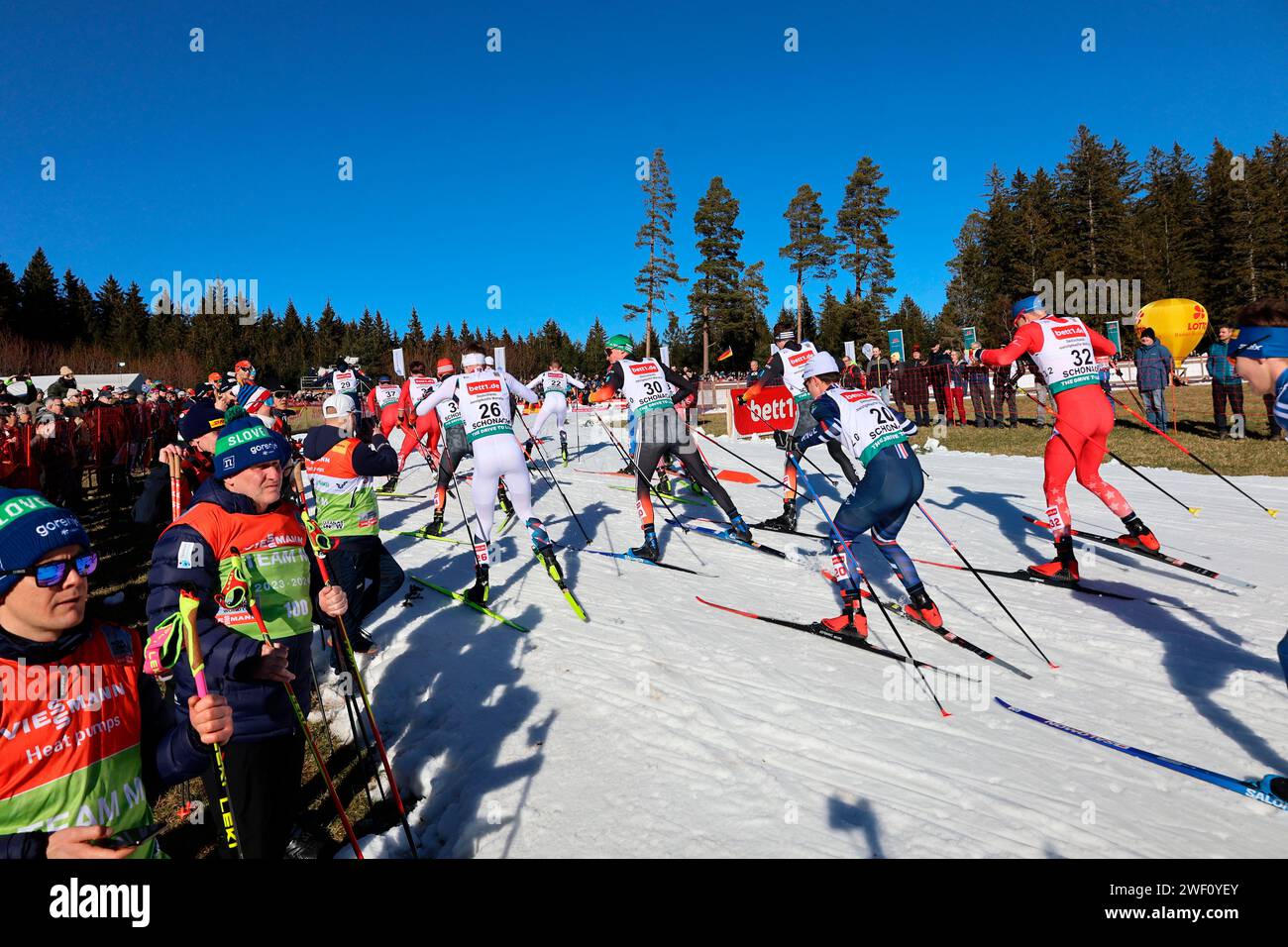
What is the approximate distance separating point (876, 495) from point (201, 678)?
485cm

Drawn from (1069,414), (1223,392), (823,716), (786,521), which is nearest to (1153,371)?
(1223,392)

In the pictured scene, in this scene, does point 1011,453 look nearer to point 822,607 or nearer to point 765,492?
point 765,492

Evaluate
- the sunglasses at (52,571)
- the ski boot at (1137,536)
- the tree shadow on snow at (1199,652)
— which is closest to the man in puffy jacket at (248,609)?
the sunglasses at (52,571)

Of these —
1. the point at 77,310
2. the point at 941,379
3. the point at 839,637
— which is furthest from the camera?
the point at 77,310

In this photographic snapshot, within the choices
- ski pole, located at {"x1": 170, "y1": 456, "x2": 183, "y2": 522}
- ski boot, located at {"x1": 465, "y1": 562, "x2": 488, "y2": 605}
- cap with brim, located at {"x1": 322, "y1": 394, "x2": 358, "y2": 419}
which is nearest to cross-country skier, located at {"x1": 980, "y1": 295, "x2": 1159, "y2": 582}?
ski boot, located at {"x1": 465, "y1": 562, "x2": 488, "y2": 605}

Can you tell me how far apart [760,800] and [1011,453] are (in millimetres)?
14046

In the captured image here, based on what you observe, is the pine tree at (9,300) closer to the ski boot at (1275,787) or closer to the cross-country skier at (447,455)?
the cross-country skier at (447,455)

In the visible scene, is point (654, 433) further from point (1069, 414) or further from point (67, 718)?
point (67, 718)

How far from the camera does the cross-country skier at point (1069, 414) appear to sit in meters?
6.62

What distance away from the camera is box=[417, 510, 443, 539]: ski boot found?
1011 centimetres

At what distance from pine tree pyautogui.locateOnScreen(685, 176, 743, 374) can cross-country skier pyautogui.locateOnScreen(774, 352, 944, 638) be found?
49.8 metres

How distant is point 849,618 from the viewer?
18.6 ft

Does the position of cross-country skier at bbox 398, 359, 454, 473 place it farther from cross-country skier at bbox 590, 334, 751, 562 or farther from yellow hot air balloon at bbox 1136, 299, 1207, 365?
yellow hot air balloon at bbox 1136, 299, 1207, 365

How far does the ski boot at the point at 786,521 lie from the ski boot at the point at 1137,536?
12.9 feet
